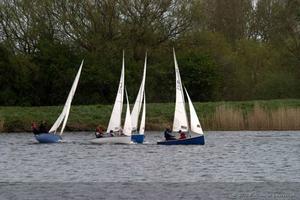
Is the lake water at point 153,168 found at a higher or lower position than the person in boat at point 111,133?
lower

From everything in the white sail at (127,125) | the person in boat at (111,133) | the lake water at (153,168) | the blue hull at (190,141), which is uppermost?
the white sail at (127,125)

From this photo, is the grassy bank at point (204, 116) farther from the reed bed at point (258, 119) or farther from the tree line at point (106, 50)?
the tree line at point (106, 50)

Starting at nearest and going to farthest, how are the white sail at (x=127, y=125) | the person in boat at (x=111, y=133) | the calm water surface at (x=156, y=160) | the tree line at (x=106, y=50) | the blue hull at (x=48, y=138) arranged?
the calm water surface at (x=156, y=160) → the white sail at (x=127, y=125) → the person in boat at (x=111, y=133) → the blue hull at (x=48, y=138) → the tree line at (x=106, y=50)

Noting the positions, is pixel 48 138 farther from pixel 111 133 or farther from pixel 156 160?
pixel 156 160

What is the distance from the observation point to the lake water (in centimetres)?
1900

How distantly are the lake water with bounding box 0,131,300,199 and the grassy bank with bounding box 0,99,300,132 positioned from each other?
5.26 ft

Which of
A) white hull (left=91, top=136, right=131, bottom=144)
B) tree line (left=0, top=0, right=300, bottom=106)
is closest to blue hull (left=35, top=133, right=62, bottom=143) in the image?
white hull (left=91, top=136, right=131, bottom=144)

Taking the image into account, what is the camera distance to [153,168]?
86.5 ft

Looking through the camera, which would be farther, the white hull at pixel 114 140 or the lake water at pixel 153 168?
the white hull at pixel 114 140

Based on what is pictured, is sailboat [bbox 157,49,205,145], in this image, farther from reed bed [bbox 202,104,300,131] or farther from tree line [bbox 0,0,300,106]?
tree line [bbox 0,0,300,106]

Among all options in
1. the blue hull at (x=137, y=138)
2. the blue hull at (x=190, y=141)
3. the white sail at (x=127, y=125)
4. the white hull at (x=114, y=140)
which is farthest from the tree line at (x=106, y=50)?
the blue hull at (x=190, y=141)

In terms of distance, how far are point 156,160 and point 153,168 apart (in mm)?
3878

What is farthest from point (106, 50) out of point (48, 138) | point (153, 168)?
point (153, 168)

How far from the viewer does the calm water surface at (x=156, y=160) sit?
2304 centimetres
